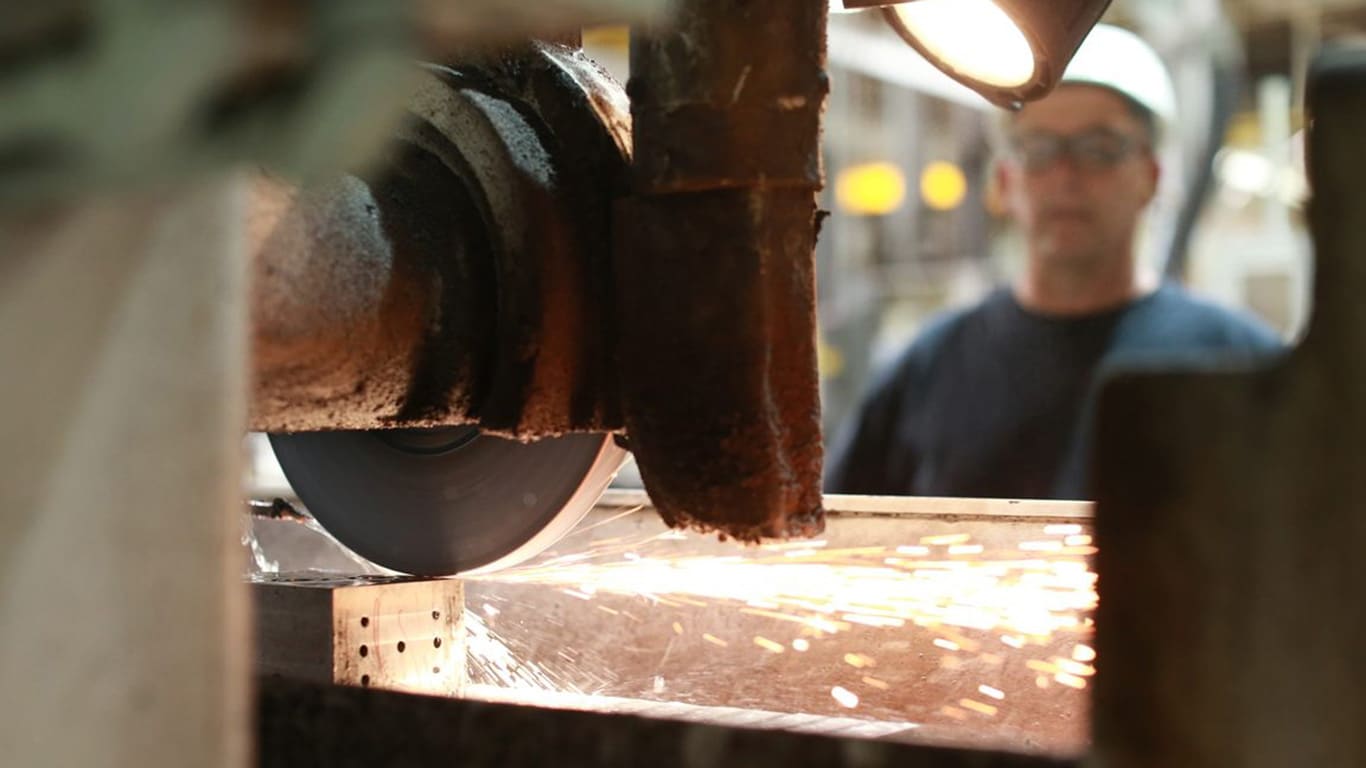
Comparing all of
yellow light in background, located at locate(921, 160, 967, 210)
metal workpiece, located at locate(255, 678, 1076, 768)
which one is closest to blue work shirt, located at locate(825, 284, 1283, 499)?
metal workpiece, located at locate(255, 678, 1076, 768)

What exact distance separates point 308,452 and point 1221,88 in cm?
480

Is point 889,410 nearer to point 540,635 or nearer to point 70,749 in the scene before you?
point 540,635

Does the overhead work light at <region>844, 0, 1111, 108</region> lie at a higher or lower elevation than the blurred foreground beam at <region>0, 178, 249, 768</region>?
higher

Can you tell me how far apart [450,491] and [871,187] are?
6586 mm

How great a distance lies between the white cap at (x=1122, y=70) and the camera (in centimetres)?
383

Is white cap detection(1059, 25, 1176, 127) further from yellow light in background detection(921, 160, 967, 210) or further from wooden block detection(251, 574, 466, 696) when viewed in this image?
yellow light in background detection(921, 160, 967, 210)

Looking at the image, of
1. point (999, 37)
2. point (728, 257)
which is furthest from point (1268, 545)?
point (999, 37)

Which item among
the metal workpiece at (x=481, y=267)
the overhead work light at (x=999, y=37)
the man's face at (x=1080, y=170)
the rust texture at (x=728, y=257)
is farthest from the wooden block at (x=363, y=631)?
the man's face at (x=1080, y=170)

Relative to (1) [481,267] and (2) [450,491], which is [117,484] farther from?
(2) [450,491]

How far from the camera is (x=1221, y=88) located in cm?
577

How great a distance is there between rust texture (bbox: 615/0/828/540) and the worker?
2379mm

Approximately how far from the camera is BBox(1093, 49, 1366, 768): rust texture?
709 millimetres

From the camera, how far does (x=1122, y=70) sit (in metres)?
3.92

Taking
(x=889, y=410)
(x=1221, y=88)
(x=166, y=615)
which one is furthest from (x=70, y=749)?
(x=1221, y=88)
